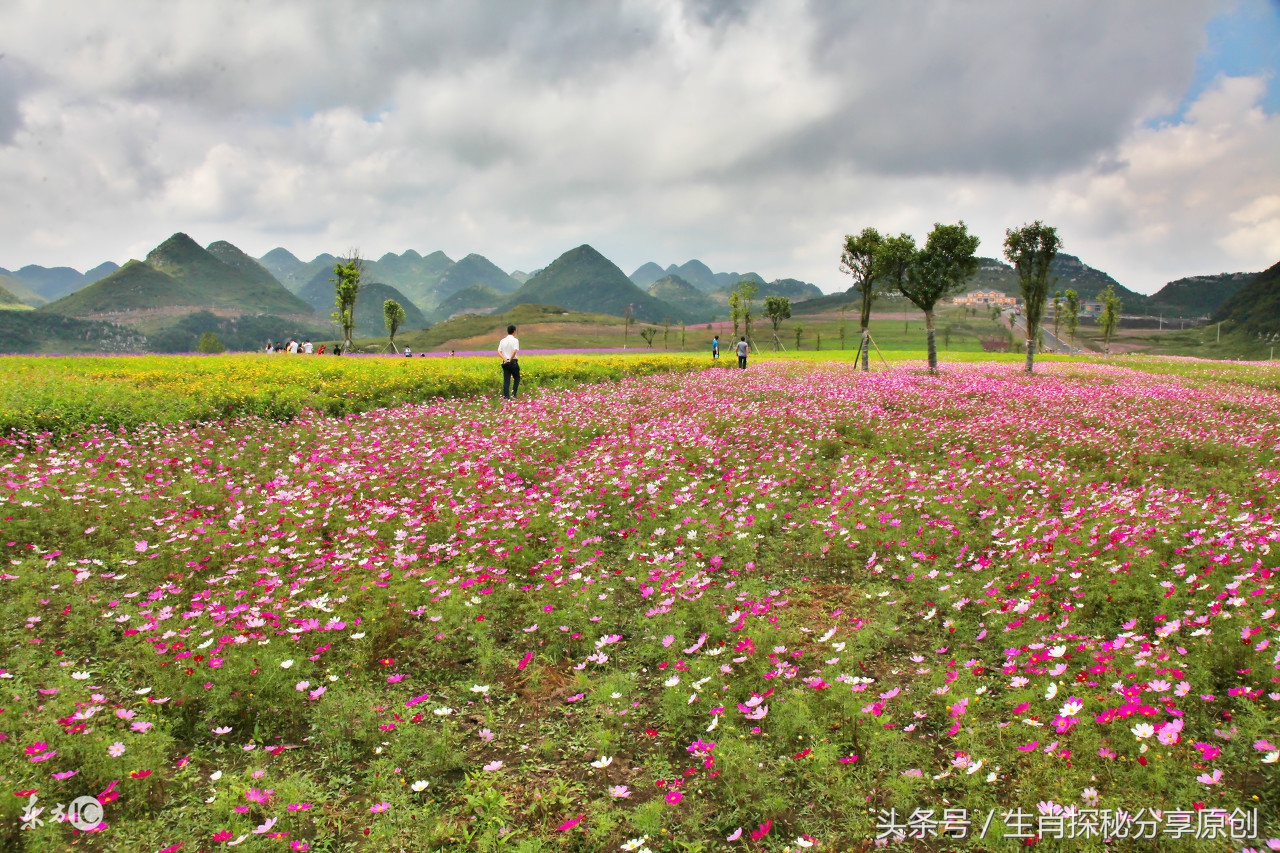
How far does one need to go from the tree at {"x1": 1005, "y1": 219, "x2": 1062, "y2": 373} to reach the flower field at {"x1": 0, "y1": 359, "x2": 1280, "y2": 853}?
27883 mm

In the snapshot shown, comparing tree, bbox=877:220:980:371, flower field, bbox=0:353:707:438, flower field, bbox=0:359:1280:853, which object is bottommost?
flower field, bbox=0:359:1280:853

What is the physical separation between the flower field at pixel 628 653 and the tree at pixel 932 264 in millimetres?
23188

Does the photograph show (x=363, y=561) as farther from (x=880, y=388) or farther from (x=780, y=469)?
(x=880, y=388)

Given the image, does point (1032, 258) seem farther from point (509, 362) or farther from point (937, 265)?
point (509, 362)

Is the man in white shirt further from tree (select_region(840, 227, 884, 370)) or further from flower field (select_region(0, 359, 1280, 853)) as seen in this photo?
tree (select_region(840, 227, 884, 370))

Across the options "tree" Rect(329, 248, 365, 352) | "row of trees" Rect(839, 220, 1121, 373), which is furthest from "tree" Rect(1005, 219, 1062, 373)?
"tree" Rect(329, 248, 365, 352)

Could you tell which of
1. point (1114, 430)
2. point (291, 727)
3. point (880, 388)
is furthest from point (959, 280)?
point (291, 727)

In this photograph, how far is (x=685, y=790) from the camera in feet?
14.1

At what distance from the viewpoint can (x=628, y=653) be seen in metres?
6.09

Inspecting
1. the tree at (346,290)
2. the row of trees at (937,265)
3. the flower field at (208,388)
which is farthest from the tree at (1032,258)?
the tree at (346,290)

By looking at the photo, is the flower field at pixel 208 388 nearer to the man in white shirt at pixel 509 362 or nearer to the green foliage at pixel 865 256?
the man in white shirt at pixel 509 362

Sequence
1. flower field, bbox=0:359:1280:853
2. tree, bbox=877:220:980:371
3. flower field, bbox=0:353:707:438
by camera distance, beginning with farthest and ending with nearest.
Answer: tree, bbox=877:220:980:371 < flower field, bbox=0:353:707:438 < flower field, bbox=0:359:1280:853

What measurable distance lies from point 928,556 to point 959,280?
30502 mm

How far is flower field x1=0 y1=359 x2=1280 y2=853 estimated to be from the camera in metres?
3.96
